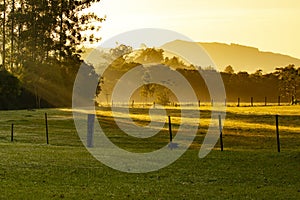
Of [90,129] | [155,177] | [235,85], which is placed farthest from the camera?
[235,85]

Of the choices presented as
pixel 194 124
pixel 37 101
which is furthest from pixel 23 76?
pixel 194 124

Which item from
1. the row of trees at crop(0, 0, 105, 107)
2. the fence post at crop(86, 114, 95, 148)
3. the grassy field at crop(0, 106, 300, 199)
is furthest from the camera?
the row of trees at crop(0, 0, 105, 107)

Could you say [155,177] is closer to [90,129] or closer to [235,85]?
[90,129]

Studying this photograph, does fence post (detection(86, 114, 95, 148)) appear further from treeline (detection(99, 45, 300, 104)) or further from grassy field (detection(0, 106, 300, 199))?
treeline (detection(99, 45, 300, 104))

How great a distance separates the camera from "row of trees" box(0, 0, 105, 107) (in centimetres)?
9719

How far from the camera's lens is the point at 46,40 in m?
102

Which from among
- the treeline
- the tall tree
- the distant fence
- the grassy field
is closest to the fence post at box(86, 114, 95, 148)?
the grassy field

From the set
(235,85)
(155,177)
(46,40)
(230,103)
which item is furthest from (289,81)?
(155,177)

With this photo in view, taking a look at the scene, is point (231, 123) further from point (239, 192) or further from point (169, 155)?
point (239, 192)

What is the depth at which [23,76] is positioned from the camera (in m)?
93.1

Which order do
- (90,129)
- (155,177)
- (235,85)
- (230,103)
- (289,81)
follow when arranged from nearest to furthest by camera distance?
(155,177) → (90,129) → (230,103) → (289,81) → (235,85)

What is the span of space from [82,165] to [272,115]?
45.1 meters

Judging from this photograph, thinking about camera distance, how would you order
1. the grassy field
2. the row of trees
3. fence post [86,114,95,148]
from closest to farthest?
the grassy field, fence post [86,114,95,148], the row of trees

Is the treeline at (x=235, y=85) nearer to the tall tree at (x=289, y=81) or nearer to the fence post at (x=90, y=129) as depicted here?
the tall tree at (x=289, y=81)
